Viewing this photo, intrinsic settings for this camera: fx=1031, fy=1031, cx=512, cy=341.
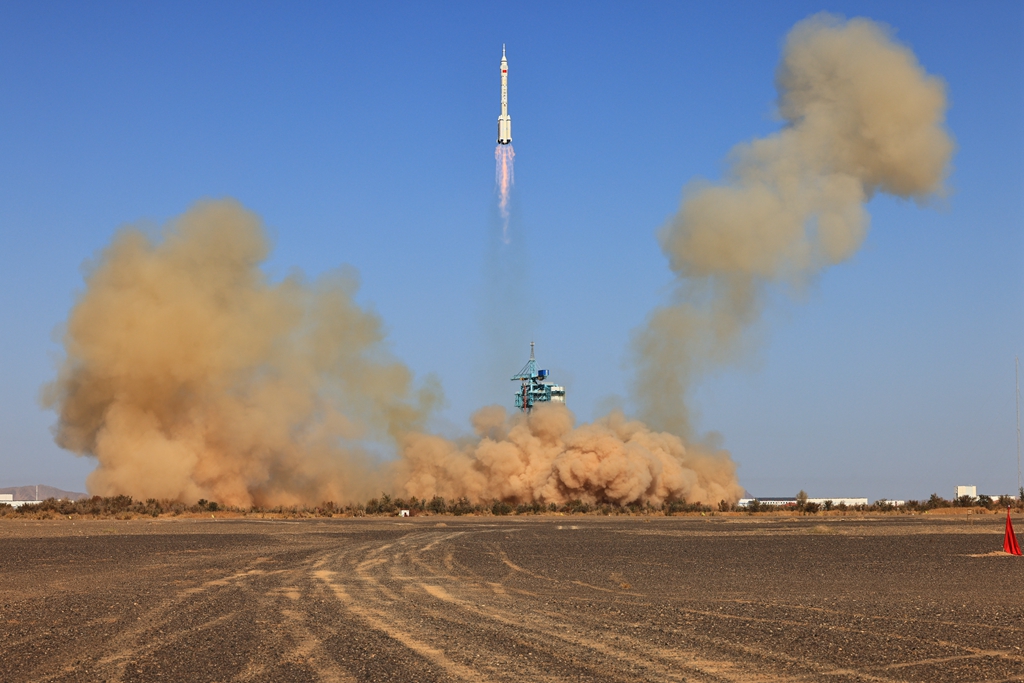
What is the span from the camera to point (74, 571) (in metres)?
23.4

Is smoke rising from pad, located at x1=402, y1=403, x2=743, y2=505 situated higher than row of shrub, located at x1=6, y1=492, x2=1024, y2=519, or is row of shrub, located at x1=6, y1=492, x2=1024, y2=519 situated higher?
smoke rising from pad, located at x1=402, y1=403, x2=743, y2=505

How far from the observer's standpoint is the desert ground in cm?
1113

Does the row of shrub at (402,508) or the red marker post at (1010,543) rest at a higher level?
the row of shrub at (402,508)

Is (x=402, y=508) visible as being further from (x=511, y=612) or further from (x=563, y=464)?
(x=511, y=612)

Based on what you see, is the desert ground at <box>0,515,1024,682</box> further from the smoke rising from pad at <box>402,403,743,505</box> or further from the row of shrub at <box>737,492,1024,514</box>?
the row of shrub at <box>737,492,1024,514</box>

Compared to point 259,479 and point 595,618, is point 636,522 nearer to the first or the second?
point 259,479

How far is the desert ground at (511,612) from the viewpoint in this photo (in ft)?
36.5

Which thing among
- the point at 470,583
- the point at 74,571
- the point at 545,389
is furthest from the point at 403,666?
the point at 545,389

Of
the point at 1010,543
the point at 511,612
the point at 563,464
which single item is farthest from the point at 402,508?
the point at 511,612

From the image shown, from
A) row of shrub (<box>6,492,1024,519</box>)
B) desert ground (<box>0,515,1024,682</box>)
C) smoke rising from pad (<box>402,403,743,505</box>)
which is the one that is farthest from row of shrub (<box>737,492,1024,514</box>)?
desert ground (<box>0,515,1024,682</box>)

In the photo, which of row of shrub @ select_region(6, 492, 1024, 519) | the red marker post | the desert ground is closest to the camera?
the desert ground

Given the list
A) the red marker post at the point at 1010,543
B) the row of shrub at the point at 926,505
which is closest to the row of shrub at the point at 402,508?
the row of shrub at the point at 926,505

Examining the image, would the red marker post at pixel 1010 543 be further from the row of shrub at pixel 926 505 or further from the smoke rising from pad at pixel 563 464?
the row of shrub at pixel 926 505

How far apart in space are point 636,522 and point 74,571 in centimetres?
2998
